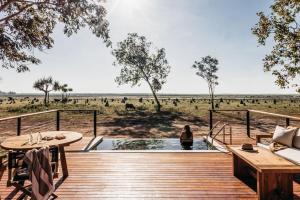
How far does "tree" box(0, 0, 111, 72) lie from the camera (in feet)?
32.3

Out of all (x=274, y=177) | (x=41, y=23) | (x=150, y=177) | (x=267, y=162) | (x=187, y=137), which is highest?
(x=41, y=23)

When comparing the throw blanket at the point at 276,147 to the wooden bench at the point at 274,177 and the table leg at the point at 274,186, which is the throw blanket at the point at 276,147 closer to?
the wooden bench at the point at 274,177

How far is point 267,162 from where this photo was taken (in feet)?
14.1

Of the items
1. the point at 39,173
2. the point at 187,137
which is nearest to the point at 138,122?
the point at 187,137

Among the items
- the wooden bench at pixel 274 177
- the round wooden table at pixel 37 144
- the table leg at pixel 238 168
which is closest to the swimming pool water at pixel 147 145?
the table leg at pixel 238 168

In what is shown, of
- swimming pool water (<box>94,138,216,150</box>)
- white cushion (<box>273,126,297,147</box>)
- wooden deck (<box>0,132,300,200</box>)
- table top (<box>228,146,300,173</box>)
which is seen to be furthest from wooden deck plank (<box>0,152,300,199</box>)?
swimming pool water (<box>94,138,216,150</box>)

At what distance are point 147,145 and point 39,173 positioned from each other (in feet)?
20.9

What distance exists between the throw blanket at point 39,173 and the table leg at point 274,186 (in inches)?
130

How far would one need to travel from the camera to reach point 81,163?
6.34m

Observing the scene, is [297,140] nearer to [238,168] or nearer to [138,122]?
[238,168]

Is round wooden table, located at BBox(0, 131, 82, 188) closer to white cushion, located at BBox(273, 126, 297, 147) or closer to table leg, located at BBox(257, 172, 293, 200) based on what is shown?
table leg, located at BBox(257, 172, 293, 200)

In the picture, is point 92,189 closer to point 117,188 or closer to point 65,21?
point 117,188

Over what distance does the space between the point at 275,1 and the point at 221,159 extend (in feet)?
26.8

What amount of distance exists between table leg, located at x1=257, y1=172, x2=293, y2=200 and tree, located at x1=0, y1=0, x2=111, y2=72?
8741mm
